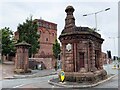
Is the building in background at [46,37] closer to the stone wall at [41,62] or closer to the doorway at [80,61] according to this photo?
the stone wall at [41,62]

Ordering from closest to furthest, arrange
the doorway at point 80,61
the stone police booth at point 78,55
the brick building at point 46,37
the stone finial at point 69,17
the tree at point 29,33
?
the stone police booth at point 78,55 < the doorway at point 80,61 < the stone finial at point 69,17 < the tree at point 29,33 < the brick building at point 46,37

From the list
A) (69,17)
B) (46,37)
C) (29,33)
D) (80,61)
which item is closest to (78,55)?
(80,61)

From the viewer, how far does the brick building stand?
62162 millimetres

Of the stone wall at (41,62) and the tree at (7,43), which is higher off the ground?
the tree at (7,43)

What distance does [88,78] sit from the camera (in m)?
18.7

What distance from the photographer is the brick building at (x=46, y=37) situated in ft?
204

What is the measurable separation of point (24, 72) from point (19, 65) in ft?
4.61

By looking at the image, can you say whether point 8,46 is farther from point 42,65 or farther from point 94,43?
point 94,43

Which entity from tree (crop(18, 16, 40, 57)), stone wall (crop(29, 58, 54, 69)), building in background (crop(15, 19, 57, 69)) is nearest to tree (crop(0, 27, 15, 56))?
Answer: tree (crop(18, 16, 40, 57))

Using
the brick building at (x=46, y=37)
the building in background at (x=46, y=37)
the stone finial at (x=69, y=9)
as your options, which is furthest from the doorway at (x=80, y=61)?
the brick building at (x=46, y=37)

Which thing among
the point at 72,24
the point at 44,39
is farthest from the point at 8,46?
the point at 72,24

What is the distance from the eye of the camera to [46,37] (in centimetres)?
6400

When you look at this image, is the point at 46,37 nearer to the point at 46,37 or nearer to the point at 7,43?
the point at 46,37

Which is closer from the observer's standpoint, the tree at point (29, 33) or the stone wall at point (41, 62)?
the tree at point (29, 33)
